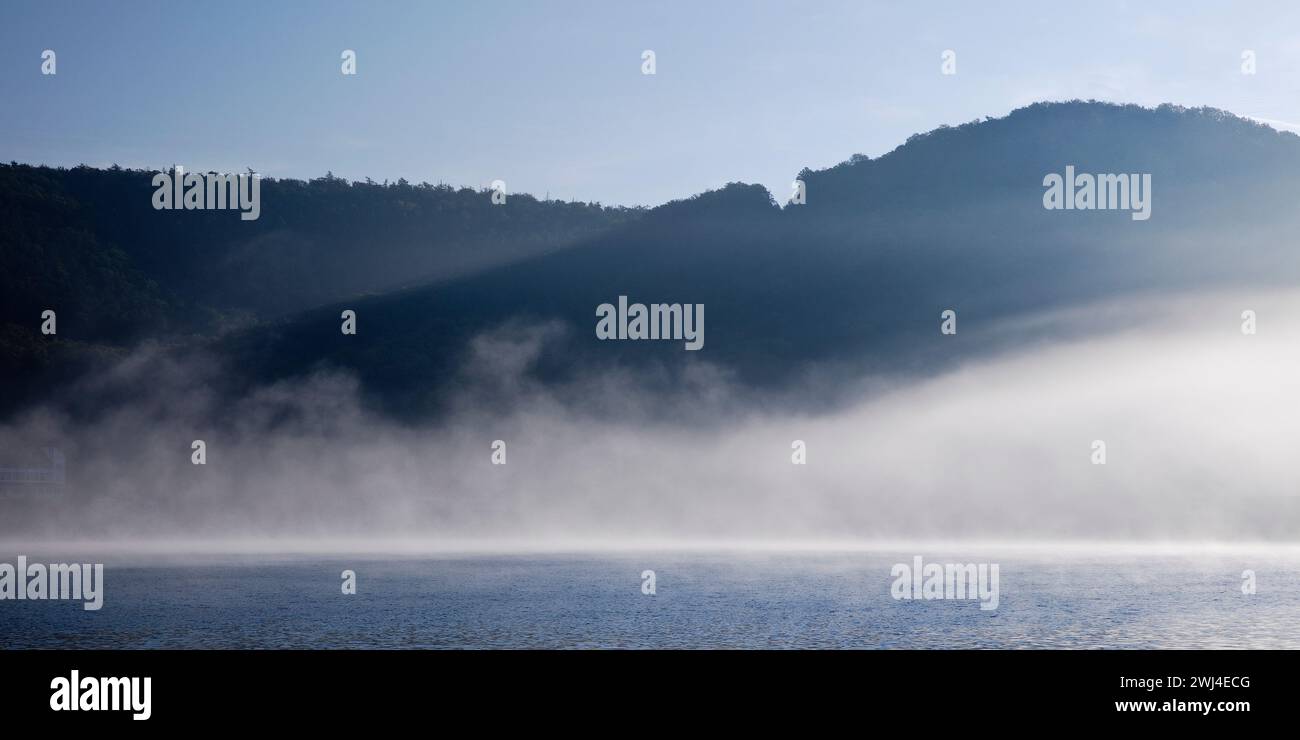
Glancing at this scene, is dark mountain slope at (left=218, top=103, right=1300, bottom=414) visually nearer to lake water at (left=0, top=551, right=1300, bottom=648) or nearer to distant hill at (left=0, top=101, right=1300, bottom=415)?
distant hill at (left=0, top=101, right=1300, bottom=415)

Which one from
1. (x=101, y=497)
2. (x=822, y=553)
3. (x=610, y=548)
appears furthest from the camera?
(x=101, y=497)

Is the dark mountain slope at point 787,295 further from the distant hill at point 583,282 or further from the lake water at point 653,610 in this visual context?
the lake water at point 653,610

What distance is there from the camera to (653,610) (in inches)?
1594

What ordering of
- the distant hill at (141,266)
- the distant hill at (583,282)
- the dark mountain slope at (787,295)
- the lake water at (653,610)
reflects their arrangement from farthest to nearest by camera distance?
the dark mountain slope at (787,295) < the distant hill at (583,282) < the distant hill at (141,266) < the lake water at (653,610)

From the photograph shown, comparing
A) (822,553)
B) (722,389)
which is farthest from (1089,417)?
(822,553)

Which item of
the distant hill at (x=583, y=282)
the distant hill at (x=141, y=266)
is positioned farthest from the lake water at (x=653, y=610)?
the distant hill at (x=583, y=282)

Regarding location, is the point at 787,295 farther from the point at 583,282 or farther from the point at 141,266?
the point at 141,266

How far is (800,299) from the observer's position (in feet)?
615

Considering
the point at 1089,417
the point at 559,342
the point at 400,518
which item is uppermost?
the point at 559,342

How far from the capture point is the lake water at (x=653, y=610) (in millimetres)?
34531

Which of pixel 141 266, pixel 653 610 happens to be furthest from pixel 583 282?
pixel 653 610

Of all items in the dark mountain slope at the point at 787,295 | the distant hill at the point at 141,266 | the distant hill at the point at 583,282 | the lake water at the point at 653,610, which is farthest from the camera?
the dark mountain slope at the point at 787,295

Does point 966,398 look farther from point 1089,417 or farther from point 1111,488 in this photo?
point 1111,488
